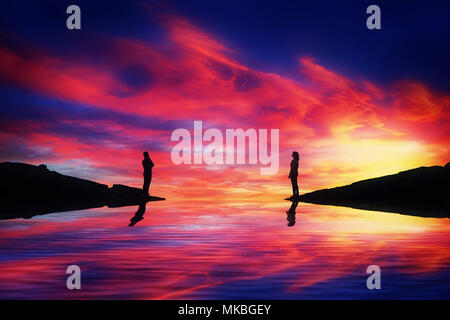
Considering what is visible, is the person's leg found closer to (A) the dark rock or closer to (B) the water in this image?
(A) the dark rock

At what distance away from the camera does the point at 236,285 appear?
24.7 feet

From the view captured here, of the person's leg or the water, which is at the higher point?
the person's leg

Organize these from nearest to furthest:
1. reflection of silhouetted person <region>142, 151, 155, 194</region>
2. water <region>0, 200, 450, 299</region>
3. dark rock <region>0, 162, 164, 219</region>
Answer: water <region>0, 200, 450, 299</region> < reflection of silhouetted person <region>142, 151, 155, 194</region> < dark rock <region>0, 162, 164, 219</region>

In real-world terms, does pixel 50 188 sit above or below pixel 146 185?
above

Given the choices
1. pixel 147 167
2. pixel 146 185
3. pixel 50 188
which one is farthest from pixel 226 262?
pixel 50 188

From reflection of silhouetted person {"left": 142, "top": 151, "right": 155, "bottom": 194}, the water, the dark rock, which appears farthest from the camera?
the dark rock

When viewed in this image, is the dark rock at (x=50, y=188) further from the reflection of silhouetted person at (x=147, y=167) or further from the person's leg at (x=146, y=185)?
the reflection of silhouetted person at (x=147, y=167)

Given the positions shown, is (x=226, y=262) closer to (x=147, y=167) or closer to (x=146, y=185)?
(x=147, y=167)

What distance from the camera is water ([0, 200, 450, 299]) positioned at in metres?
7.14

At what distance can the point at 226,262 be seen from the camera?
9.56 meters

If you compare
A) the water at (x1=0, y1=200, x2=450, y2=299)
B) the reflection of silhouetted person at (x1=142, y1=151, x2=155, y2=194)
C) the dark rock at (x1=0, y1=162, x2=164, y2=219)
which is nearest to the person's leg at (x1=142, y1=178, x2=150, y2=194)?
the reflection of silhouetted person at (x1=142, y1=151, x2=155, y2=194)

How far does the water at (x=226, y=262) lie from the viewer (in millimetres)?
7145
